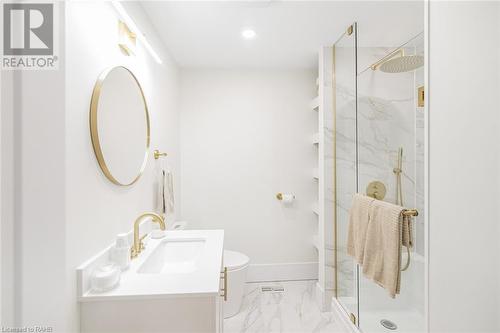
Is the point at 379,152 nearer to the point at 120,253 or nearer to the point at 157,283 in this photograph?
the point at 157,283

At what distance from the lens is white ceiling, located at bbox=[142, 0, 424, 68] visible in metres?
1.57

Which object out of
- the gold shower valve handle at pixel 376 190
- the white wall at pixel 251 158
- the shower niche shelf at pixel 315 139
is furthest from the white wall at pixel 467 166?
the white wall at pixel 251 158

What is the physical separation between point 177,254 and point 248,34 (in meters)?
1.75

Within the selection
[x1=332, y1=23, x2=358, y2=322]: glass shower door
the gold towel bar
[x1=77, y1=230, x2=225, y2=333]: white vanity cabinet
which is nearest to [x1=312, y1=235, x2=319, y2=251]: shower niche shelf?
[x1=332, y1=23, x2=358, y2=322]: glass shower door

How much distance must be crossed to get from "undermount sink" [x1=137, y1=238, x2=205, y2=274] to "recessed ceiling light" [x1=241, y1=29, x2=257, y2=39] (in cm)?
162

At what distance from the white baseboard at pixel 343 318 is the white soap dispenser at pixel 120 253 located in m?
1.65

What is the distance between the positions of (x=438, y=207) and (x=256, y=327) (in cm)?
166

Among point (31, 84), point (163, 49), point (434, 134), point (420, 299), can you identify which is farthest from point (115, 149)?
point (420, 299)

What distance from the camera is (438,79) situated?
40.8 inches

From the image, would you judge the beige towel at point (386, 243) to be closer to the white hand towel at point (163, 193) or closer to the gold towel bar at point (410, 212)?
the gold towel bar at point (410, 212)

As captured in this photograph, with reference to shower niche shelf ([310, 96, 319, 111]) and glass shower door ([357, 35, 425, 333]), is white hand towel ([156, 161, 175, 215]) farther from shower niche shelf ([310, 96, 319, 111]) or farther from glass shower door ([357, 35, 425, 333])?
shower niche shelf ([310, 96, 319, 111])

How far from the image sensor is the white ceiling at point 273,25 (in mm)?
1565

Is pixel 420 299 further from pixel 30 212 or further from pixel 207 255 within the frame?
pixel 30 212

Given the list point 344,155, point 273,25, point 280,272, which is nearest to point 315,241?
point 280,272
